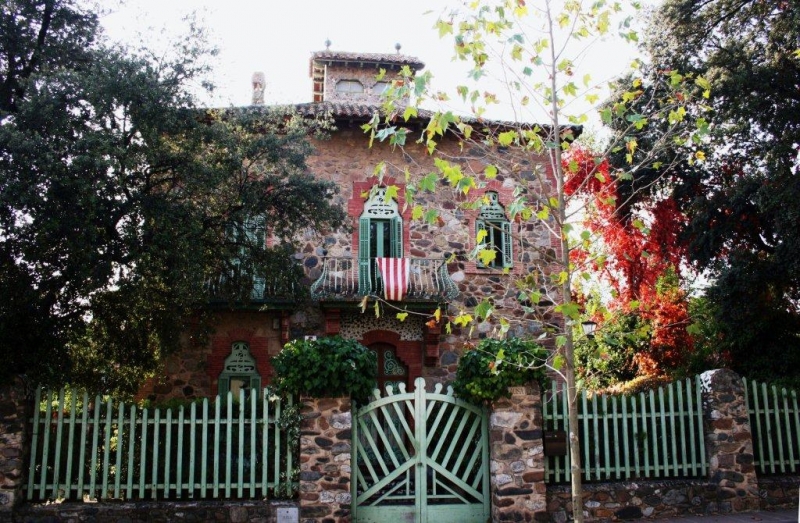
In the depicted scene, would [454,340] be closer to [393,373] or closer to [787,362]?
[393,373]

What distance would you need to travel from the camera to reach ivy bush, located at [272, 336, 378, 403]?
27.0ft

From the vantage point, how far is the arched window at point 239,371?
13.7 metres

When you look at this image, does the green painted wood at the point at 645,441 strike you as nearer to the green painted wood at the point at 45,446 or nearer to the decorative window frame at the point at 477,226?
the decorative window frame at the point at 477,226

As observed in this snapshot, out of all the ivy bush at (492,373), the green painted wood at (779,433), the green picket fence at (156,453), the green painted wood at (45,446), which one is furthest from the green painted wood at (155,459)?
the green painted wood at (779,433)

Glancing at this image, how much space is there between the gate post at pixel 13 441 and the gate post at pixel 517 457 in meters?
5.56

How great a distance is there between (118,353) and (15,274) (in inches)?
99.2

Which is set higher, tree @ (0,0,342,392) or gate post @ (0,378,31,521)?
tree @ (0,0,342,392)

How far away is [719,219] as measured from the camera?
16219mm

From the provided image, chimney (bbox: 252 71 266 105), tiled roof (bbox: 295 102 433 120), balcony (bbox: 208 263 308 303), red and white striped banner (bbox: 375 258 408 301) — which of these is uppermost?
chimney (bbox: 252 71 266 105)

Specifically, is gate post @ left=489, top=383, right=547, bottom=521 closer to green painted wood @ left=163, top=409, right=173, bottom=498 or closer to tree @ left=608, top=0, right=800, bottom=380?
green painted wood @ left=163, top=409, right=173, bottom=498

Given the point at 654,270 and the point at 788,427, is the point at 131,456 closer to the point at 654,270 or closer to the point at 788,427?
the point at 788,427

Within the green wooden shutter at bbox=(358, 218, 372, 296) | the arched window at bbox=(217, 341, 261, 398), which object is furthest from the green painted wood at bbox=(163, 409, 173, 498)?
the green wooden shutter at bbox=(358, 218, 372, 296)

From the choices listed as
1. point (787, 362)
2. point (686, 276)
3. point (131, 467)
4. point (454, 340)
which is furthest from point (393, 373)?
point (686, 276)

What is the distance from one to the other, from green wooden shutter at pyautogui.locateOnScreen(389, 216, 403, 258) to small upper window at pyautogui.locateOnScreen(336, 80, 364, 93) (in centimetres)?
577
